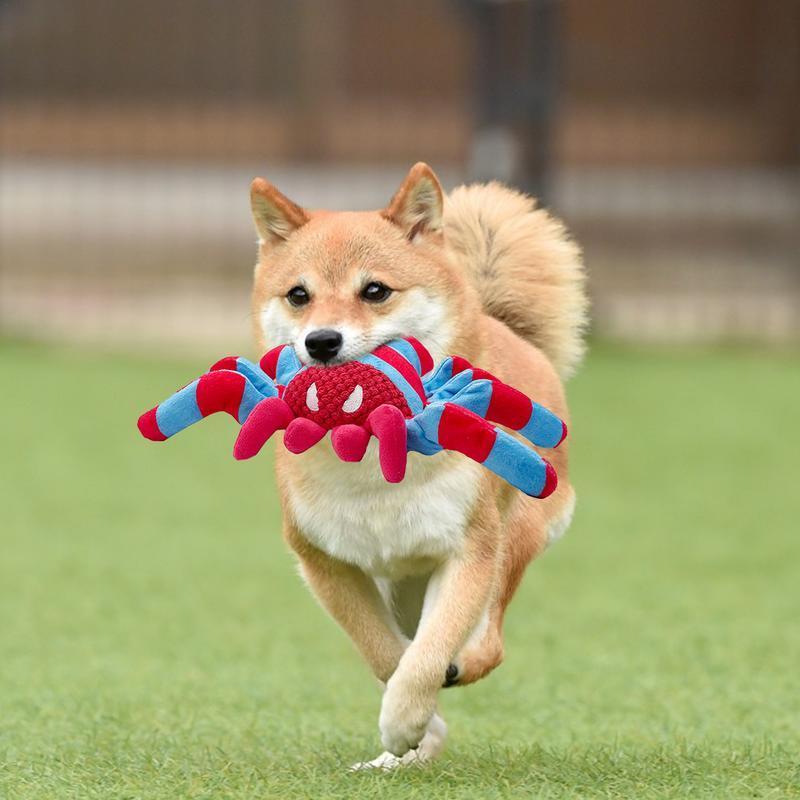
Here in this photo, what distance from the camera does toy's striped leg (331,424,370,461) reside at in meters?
2.70

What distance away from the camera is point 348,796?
273cm

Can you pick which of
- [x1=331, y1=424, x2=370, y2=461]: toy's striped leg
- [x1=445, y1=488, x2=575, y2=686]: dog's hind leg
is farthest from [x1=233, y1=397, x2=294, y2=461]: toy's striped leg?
[x1=445, y1=488, x2=575, y2=686]: dog's hind leg

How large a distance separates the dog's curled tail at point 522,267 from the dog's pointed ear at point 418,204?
444 mm

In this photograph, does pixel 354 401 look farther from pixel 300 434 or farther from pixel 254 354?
pixel 254 354

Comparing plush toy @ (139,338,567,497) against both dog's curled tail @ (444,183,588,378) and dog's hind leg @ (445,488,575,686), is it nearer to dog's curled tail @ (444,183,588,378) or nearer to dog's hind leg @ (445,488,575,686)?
dog's hind leg @ (445,488,575,686)

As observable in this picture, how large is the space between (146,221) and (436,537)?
833 centimetres

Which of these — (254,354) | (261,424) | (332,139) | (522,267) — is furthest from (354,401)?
(332,139)

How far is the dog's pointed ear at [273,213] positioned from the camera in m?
3.03

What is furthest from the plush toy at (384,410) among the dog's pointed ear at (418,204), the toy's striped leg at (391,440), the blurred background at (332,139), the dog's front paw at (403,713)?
the blurred background at (332,139)

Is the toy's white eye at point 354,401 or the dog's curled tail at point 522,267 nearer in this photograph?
the toy's white eye at point 354,401

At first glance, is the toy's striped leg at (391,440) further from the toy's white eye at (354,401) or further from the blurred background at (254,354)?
the blurred background at (254,354)

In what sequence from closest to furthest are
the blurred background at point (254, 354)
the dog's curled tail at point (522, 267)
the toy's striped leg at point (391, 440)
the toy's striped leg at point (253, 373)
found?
the toy's striped leg at point (391, 440) < the toy's striped leg at point (253, 373) < the blurred background at point (254, 354) < the dog's curled tail at point (522, 267)

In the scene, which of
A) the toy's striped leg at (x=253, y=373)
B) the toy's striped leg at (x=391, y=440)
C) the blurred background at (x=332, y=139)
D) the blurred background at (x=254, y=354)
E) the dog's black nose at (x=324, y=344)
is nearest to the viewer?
the toy's striped leg at (x=391, y=440)

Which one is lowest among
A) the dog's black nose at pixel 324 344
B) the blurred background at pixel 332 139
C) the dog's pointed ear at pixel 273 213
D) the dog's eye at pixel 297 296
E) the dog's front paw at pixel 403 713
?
the blurred background at pixel 332 139
